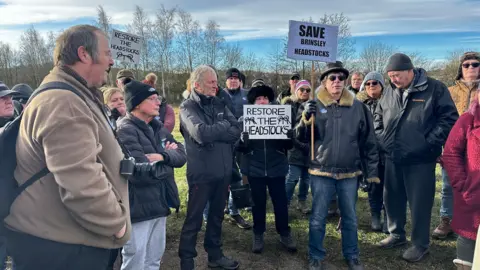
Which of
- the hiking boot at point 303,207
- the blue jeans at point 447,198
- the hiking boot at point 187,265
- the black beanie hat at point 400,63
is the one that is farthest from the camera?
the hiking boot at point 303,207

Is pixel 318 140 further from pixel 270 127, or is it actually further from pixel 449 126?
pixel 449 126

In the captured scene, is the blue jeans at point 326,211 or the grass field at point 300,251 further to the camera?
the grass field at point 300,251

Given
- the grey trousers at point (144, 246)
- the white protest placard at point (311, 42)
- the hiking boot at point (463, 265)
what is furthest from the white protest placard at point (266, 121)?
the hiking boot at point (463, 265)

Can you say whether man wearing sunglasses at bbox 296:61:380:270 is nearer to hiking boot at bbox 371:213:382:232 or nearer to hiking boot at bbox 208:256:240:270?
hiking boot at bbox 208:256:240:270

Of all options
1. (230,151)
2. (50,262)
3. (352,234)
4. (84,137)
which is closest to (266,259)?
(352,234)

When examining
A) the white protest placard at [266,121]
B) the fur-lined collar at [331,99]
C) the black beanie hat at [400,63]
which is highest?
the black beanie hat at [400,63]

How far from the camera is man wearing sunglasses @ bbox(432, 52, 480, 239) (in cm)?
492

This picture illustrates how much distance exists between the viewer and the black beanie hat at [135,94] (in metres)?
3.11

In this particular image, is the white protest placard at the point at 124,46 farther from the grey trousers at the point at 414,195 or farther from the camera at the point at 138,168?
the grey trousers at the point at 414,195

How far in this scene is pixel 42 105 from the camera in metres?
1.75

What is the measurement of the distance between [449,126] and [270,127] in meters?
2.07

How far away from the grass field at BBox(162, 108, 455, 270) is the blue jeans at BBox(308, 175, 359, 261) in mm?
275

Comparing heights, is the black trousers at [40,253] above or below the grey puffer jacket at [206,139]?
below

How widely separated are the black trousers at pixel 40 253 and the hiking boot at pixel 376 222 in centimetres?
436
